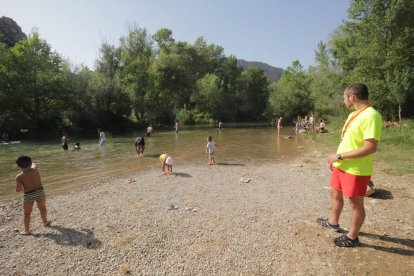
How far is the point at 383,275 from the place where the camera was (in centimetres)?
466

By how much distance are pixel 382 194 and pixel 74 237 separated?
8.73m

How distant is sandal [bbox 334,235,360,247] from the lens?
547cm

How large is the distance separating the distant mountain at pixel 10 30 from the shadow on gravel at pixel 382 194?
8442 cm

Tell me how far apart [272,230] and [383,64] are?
2395 cm

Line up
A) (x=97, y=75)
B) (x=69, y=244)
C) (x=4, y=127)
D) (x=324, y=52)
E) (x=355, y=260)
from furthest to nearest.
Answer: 1. (x=97, y=75)
2. (x=324, y=52)
3. (x=4, y=127)
4. (x=69, y=244)
5. (x=355, y=260)

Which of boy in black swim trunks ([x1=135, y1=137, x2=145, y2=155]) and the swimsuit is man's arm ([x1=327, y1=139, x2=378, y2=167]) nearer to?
the swimsuit

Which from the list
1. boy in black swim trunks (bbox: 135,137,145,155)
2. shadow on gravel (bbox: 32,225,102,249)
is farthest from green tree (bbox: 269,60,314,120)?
shadow on gravel (bbox: 32,225,102,249)

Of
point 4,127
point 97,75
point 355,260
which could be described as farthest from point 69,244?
point 97,75

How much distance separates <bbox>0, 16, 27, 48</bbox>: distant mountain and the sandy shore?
79.8m

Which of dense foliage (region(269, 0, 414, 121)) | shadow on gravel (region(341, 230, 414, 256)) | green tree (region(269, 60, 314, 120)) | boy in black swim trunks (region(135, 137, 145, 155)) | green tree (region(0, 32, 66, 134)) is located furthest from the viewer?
green tree (region(269, 60, 314, 120))

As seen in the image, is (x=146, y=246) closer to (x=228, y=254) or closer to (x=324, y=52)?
(x=228, y=254)

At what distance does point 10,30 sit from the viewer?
7794 centimetres

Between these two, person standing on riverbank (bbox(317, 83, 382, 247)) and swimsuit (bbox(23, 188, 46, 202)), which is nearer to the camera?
person standing on riverbank (bbox(317, 83, 382, 247))

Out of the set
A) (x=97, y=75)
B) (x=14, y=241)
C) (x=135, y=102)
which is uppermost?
(x=97, y=75)
